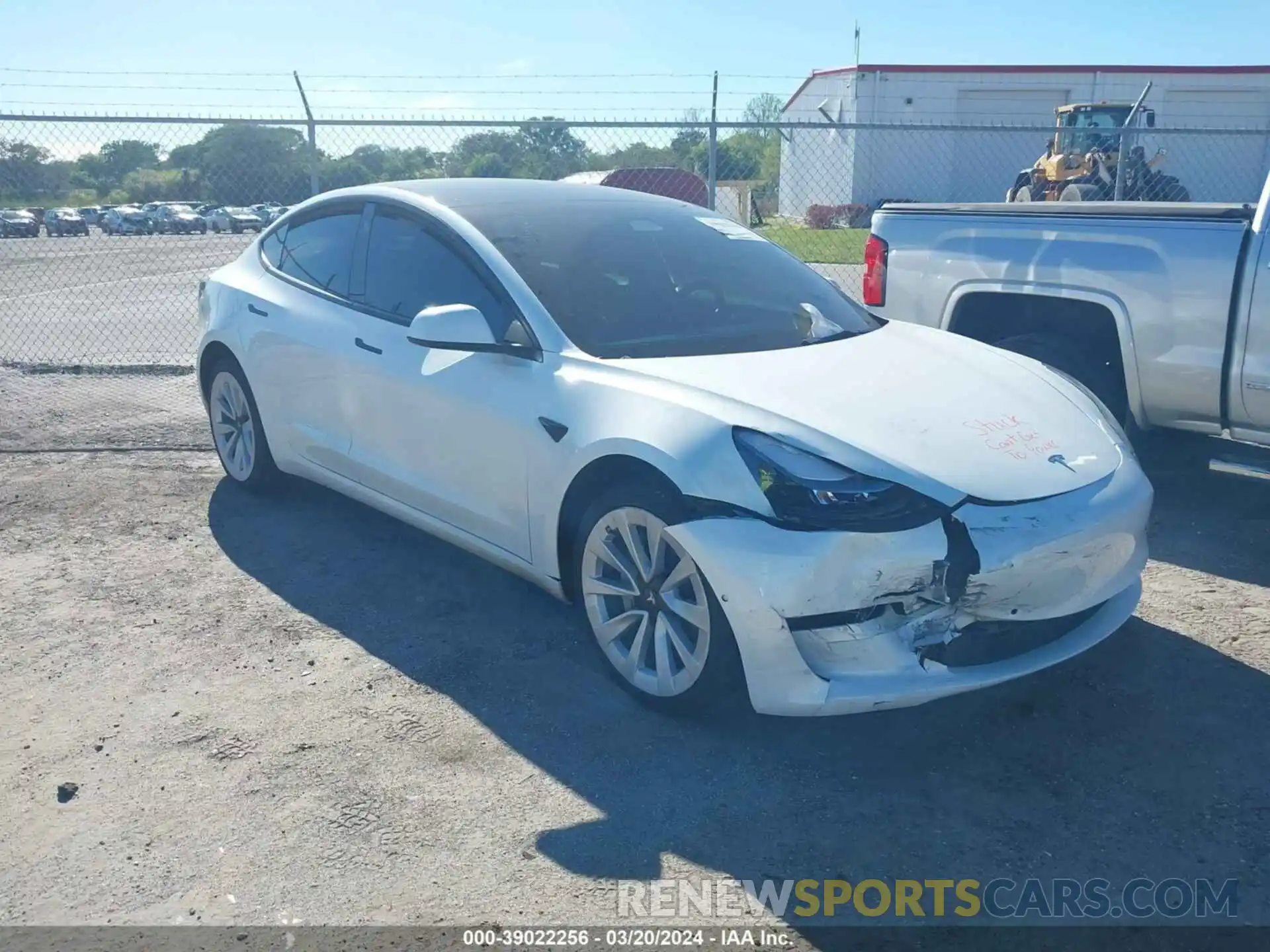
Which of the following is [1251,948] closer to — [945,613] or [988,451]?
[945,613]

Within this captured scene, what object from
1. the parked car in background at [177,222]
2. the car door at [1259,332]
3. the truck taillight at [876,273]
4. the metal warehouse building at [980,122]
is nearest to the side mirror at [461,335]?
the truck taillight at [876,273]

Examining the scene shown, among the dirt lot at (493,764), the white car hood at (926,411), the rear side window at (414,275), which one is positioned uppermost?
the rear side window at (414,275)

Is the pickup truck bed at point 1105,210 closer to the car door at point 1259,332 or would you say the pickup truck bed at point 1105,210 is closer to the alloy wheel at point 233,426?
the car door at point 1259,332

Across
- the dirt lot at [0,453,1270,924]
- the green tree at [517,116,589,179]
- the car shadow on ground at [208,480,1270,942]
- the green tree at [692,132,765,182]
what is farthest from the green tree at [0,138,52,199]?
the car shadow on ground at [208,480,1270,942]

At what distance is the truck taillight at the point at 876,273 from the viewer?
6.15 metres

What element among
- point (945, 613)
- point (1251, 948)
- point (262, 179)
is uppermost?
point (262, 179)

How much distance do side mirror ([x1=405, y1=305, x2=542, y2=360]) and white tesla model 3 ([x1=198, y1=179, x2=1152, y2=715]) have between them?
0.01 metres

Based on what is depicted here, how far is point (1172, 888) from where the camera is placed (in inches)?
108

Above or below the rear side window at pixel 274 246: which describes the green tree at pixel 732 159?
above

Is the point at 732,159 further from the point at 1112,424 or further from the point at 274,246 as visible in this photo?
the point at 1112,424

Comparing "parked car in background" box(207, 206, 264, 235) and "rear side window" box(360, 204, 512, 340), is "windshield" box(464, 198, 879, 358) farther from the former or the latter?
"parked car in background" box(207, 206, 264, 235)

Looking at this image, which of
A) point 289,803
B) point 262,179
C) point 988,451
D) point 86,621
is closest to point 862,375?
point 988,451

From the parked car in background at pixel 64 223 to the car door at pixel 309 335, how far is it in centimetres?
1863

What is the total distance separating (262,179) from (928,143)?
27512 mm
